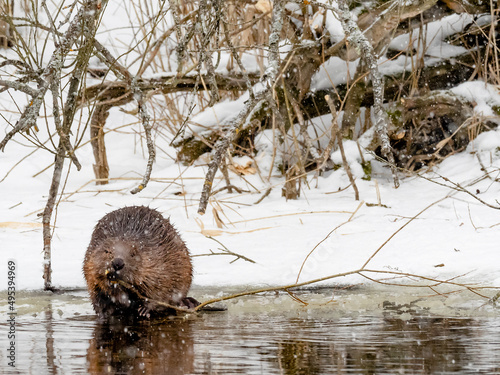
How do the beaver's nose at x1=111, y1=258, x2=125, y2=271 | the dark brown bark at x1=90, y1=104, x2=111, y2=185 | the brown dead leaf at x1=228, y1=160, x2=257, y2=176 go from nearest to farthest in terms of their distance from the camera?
the beaver's nose at x1=111, y1=258, x2=125, y2=271, the brown dead leaf at x1=228, y1=160, x2=257, y2=176, the dark brown bark at x1=90, y1=104, x2=111, y2=185

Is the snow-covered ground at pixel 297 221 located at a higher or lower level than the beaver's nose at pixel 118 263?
higher

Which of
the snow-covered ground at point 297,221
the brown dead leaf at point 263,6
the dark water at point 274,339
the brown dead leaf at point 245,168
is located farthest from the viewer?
the brown dead leaf at point 245,168

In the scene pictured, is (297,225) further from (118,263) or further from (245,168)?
(118,263)

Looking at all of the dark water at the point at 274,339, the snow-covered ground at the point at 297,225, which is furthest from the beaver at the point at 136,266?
the snow-covered ground at the point at 297,225

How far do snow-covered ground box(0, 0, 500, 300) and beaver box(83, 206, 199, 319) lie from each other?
261 millimetres

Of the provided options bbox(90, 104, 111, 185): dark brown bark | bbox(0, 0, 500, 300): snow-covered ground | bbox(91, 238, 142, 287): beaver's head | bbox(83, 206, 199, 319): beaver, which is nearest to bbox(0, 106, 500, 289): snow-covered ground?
bbox(0, 0, 500, 300): snow-covered ground

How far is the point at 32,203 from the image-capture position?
242 inches

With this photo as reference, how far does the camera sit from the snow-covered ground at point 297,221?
4336 mm

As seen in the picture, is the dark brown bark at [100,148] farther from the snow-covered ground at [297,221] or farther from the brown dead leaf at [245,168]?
the brown dead leaf at [245,168]

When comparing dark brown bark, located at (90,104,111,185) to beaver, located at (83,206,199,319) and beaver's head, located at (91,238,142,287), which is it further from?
beaver's head, located at (91,238,142,287)

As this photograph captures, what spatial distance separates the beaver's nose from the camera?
11.3 ft

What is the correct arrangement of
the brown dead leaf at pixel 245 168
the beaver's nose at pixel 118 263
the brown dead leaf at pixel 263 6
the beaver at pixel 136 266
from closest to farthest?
1. the beaver's nose at pixel 118 263
2. the beaver at pixel 136 266
3. the brown dead leaf at pixel 263 6
4. the brown dead leaf at pixel 245 168

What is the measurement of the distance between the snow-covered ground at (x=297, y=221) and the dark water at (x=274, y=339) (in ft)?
1.52

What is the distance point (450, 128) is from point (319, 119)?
4.22 ft
